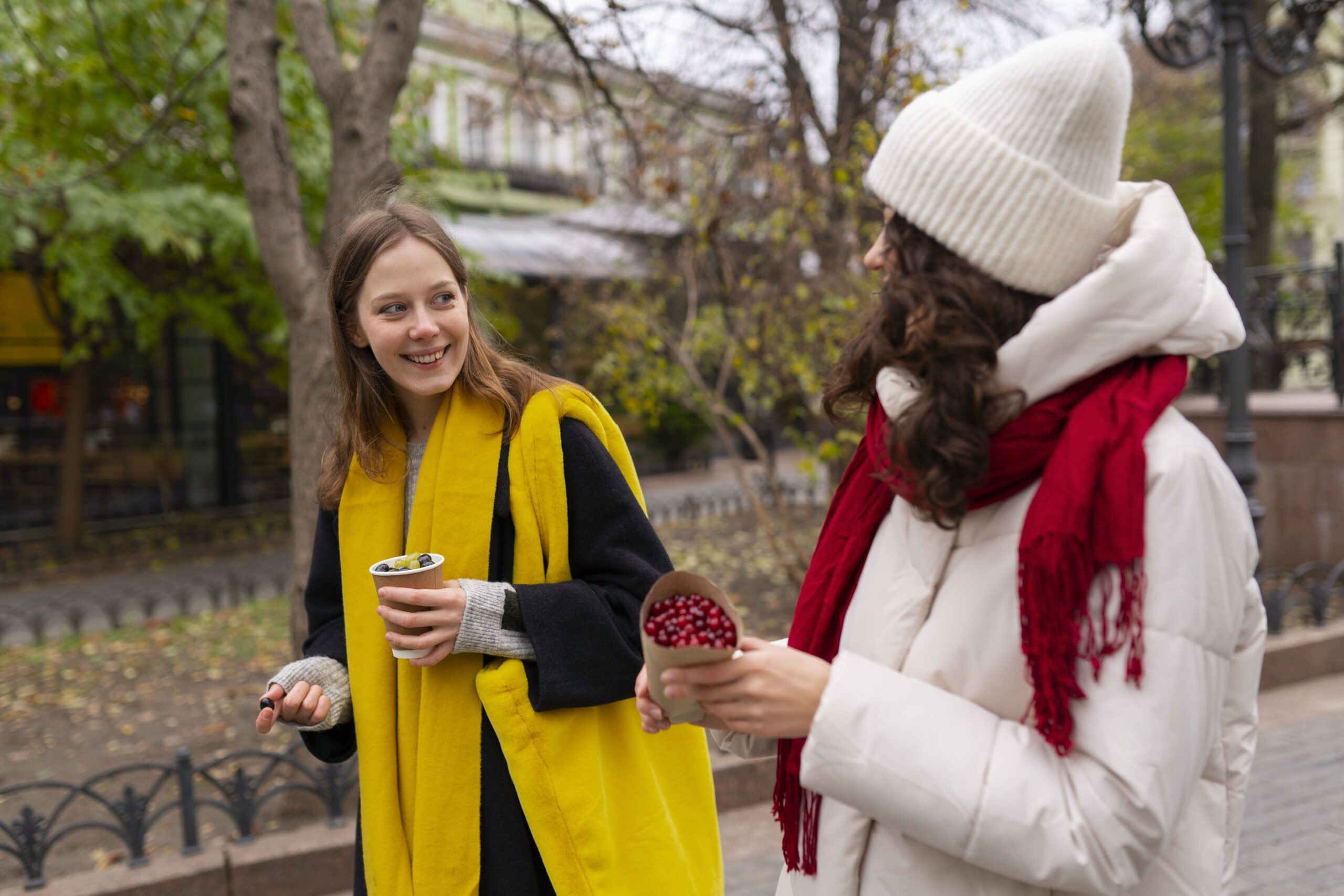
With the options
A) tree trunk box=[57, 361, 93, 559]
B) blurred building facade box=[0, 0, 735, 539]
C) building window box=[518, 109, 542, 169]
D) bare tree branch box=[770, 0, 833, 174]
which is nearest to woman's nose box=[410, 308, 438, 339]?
bare tree branch box=[770, 0, 833, 174]

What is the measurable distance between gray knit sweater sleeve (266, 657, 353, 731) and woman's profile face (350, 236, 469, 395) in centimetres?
66

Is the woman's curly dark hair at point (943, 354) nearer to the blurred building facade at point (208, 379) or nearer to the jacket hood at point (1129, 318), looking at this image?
the jacket hood at point (1129, 318)

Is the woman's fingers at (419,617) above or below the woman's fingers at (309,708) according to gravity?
above

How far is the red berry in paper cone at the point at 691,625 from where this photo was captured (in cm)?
123

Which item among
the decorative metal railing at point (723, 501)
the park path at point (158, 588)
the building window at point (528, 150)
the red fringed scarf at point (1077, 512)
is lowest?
the park path at point (158, 588)

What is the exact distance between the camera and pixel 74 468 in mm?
11383

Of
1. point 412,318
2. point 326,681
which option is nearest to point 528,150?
point 412,318

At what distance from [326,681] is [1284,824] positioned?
4138 millimetres

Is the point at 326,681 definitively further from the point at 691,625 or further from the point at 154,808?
the point at 154,808

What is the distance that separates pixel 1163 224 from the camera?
3.84ft

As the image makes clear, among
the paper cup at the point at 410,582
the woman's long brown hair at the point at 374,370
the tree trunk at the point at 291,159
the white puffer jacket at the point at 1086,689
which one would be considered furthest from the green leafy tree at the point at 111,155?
the white puffer jacket at the point at 1086,689

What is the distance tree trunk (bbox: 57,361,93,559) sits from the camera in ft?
36.8

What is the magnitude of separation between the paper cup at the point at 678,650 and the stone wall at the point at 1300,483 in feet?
24.4

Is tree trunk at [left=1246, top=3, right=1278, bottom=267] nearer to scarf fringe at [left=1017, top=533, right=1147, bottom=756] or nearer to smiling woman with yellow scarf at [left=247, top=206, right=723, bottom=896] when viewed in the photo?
smiling woman with yellow scarf at [left=247, top=206, right=723, bottom=896]
